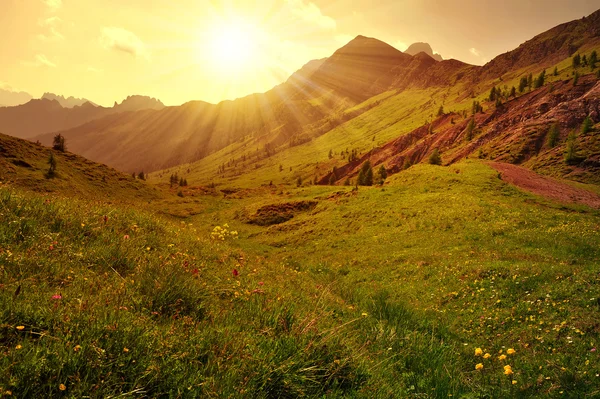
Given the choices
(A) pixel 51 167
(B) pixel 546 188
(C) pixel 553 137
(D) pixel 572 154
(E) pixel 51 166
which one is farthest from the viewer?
(C) pixel 553 137

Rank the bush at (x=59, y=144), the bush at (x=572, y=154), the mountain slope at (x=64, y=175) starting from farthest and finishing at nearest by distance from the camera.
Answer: the bush at (x=59, y=144), the bush at (x=572, y=154), the mountain slope at (x=64, y=175)

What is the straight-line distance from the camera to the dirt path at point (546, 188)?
3456 cm

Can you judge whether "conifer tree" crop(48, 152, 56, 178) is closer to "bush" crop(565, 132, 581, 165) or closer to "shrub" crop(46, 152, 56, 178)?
"shrub" crop(46, 152, 56, 178)

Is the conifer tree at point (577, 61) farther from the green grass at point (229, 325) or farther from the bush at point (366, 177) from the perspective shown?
the green grass at point (229, 325)

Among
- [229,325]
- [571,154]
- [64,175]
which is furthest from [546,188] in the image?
[64,175]

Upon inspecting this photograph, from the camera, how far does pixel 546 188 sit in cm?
3741

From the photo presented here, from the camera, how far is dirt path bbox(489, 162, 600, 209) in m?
34.6

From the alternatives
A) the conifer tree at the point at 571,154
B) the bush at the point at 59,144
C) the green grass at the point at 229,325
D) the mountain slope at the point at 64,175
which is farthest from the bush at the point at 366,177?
the bush at the point at 59,144

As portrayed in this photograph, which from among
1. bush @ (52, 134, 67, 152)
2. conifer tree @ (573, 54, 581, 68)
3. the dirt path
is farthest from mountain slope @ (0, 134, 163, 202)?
conifer tree @ (573, 54, 581, 68)

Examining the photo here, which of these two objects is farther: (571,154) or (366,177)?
(366,177)

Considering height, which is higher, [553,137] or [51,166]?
[553,137]

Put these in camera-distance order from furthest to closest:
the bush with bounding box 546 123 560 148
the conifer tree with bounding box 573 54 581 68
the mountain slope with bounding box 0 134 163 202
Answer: the conifer tree with bounding box 573 54 581 68 → the bush with bounding box 546 123 560 148 → the mountain slope with bounding box 0 134 163 202

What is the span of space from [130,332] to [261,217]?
145ft

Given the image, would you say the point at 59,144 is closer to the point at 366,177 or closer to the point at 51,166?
the point at 51,166
